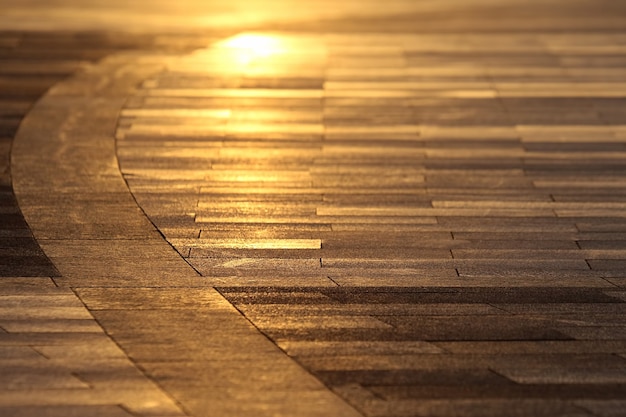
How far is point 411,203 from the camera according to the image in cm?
362

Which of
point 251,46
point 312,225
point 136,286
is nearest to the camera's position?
point 136,286

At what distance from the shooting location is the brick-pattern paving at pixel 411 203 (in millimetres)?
2660

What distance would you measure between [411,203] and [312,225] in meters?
0.37

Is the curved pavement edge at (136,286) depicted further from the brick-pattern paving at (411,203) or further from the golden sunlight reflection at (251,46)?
the golden sunlight reflection at (251,46)

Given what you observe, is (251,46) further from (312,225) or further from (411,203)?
(312,225)

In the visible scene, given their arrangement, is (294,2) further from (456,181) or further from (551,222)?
(551,222)

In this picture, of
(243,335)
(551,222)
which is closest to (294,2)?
(551,222)

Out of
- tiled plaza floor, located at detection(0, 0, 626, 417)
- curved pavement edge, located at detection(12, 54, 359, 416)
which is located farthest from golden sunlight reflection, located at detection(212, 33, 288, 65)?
curved pavement edge, located at detection(12, 54, 359, 416)

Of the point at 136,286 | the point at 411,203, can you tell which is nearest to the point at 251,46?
the point at 411,203

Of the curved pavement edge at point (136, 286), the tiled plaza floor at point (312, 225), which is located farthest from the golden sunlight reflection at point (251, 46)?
the curved pavement edge at point (136, 286)

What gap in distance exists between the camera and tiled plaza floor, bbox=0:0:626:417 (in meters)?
2.58

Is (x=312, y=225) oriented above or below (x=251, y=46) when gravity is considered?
below

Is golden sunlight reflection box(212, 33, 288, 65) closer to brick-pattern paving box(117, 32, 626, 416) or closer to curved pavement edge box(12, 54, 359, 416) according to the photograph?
brick-pattern paving box(117, 32, 626, 416)

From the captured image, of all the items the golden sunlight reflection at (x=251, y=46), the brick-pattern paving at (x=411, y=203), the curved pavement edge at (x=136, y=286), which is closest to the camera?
the curved pavement edge at (x=136, y=286)
